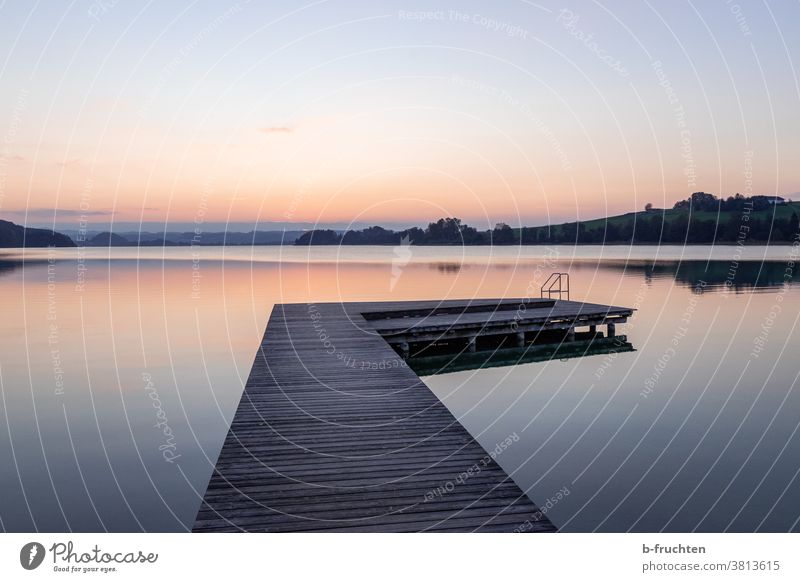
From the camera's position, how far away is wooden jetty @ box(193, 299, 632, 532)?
16.8 ft

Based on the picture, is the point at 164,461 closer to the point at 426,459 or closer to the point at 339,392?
the point at 339,392

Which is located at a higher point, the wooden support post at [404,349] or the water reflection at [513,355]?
the wooden support post at [404,349]

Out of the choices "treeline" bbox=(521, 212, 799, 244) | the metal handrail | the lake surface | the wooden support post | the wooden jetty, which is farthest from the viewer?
"treeline" bbox=(521, 212, 799, 244)

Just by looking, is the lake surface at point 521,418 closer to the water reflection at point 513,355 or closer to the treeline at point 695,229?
the water reflection at point 513,355

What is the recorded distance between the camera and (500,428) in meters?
13.4

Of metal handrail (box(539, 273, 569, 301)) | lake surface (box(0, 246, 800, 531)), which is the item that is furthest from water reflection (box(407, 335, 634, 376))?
metal handrail (box(539, 273, 569, 301))

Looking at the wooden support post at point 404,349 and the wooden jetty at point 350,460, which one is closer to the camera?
the wooden jetty at point 350,460

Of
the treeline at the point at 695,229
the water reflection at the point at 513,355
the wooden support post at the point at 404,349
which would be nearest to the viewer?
the water reflection at the point at 513,355

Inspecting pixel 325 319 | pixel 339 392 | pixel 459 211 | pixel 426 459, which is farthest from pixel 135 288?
pixel 459 211

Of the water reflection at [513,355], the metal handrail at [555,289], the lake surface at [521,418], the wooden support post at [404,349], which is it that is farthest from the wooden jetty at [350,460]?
the metal handrail at [555,289]

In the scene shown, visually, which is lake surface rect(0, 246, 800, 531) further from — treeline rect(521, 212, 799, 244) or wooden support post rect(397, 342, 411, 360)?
treeline rect(521, 212, 799, 244)

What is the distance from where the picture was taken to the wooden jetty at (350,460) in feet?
16.8

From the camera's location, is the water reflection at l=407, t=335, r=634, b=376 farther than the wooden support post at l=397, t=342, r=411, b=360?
No

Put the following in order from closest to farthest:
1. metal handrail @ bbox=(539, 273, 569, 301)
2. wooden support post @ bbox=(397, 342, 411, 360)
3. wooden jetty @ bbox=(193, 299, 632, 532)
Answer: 1. wooden jetty @ bbox=(193, 299, 632, 532)
2. wooden support post @ bbox=(397, 342, 411, 360)
3. metal handrail @ bbox=(539, 273, 569, 301)
